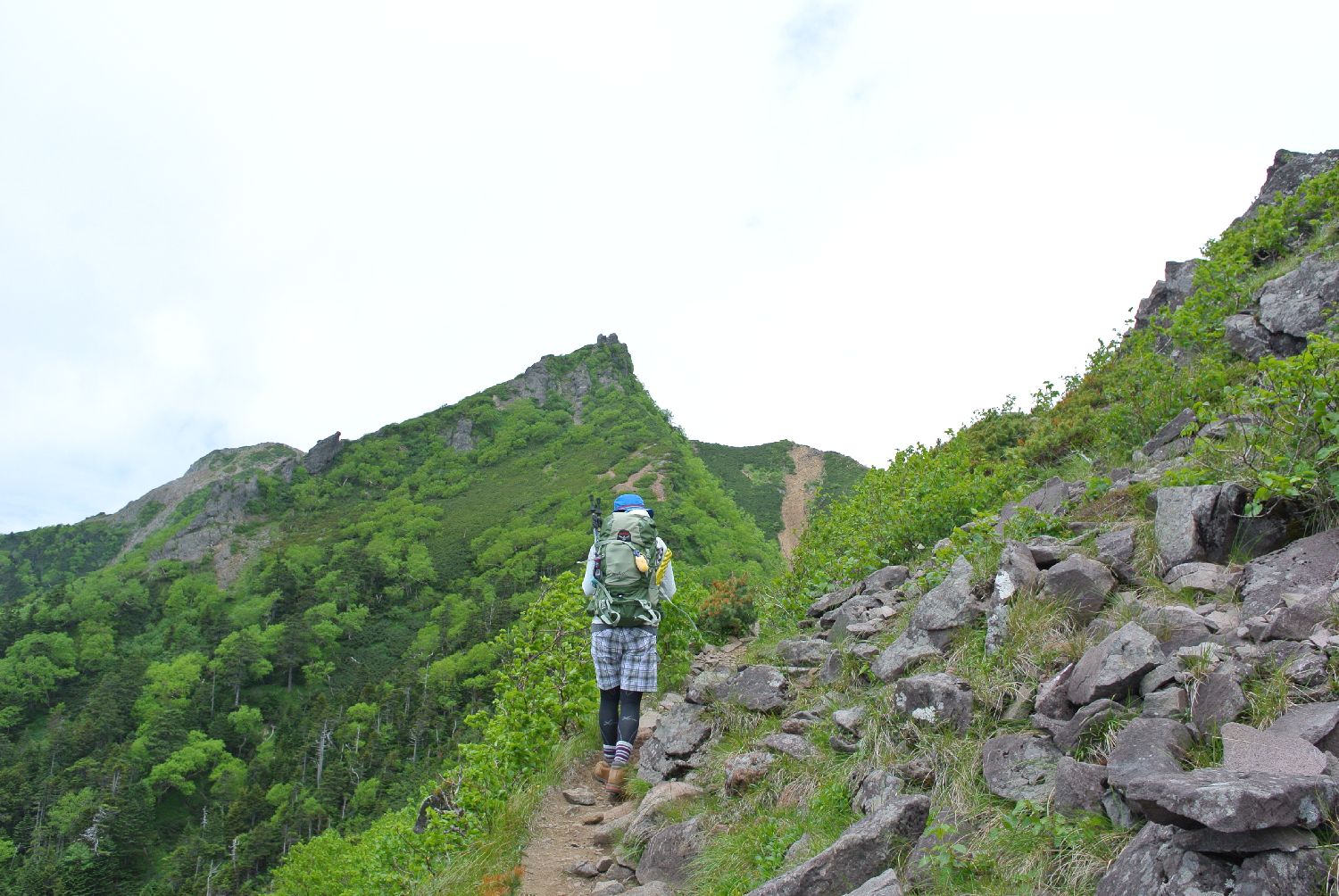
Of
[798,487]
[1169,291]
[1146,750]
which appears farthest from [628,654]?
[798,487]

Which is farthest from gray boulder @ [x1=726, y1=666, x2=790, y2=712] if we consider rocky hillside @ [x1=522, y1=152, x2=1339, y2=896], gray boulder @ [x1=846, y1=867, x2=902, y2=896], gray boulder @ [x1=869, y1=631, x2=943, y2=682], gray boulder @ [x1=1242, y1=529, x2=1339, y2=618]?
gray boulder @ [x1=1242, y1=529, x2=1339, y2=618]

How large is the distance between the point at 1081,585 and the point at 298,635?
284 feet

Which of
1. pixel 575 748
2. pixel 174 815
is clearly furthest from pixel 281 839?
Answer: pixel 575 748

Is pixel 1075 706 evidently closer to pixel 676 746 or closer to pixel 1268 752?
pixel 1268 752

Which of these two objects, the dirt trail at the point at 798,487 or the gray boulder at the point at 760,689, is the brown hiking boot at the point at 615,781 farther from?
the dirt trail at the point at 798,487

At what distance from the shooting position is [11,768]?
69500mm

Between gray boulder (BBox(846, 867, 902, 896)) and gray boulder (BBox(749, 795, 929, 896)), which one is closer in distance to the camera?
gray boulder (BBox(846, 867, 902, 896))

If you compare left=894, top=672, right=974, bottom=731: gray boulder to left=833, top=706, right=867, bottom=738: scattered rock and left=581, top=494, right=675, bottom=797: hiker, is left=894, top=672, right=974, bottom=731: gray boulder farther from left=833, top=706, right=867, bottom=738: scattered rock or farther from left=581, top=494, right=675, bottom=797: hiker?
left=581, top=494, right=675, bottom=797: hiker

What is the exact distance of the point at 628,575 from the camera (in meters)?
6.33

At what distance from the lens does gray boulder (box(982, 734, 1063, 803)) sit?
11.3ft

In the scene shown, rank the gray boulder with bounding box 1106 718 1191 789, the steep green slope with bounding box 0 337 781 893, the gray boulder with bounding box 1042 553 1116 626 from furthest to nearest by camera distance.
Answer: the steep green slope with bounding box 0 337 781 893 < the gray boulder with bounding box 1042 553 1116 626 < the gray boulder with bounding box 1106 718 1191 789

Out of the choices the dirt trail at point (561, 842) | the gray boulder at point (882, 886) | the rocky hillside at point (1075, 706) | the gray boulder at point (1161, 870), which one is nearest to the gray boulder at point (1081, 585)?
the rocky hillside at point (1075, 706)

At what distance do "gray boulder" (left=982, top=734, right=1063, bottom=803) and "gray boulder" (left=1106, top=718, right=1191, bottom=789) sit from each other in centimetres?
36

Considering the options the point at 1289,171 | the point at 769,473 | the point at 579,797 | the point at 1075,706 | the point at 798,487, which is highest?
the point at 769,473
